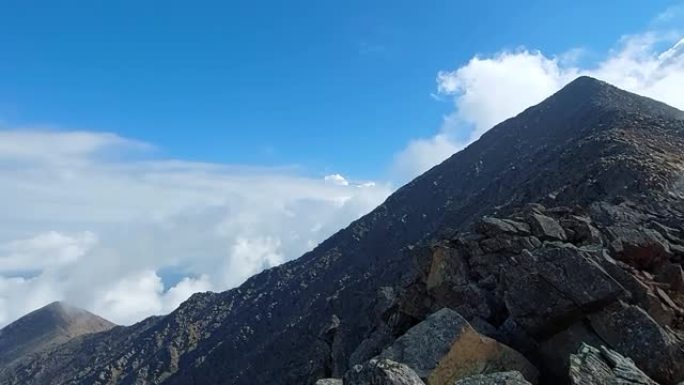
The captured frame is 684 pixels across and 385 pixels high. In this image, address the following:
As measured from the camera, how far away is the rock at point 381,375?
48.7 ft

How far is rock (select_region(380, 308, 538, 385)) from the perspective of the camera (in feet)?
59.6

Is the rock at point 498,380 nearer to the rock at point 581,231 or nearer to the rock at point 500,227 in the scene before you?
the rock at point 581,231

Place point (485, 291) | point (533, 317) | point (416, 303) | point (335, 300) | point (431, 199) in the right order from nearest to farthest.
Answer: point (533, 317) < point (485, 291) < point (416, 303) < point (335, 300) < point (431, 199)

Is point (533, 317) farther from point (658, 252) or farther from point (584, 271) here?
point (658, 252)

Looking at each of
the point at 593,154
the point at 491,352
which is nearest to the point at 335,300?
the point at 593,154

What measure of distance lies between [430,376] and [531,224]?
47.8 ft

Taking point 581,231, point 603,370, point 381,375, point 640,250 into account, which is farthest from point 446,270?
point 381,375

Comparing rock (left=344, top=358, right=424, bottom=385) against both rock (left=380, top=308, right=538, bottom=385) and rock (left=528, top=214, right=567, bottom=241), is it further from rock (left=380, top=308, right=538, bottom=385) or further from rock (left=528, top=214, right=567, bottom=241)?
rock (left=528, top=214, right=567, bottom=241)

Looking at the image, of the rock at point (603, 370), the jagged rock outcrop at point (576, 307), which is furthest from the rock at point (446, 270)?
the rock at point (603, 370)

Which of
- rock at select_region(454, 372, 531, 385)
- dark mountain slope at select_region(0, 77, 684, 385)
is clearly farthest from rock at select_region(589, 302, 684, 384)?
dark mountain slope at select_region(0, 77, 684, 385)

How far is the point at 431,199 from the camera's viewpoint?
471 ft

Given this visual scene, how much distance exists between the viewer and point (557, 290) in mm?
20484

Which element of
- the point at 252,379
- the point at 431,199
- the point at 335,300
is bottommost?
the point at 252,379

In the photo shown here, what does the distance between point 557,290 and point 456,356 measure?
4727 millimetres
